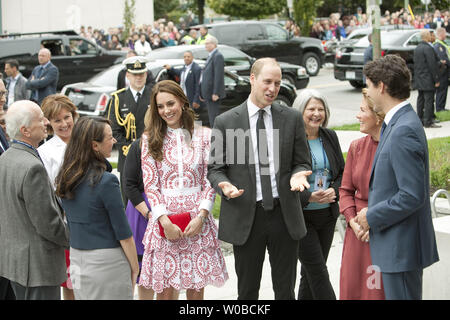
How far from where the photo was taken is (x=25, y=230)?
4.24m

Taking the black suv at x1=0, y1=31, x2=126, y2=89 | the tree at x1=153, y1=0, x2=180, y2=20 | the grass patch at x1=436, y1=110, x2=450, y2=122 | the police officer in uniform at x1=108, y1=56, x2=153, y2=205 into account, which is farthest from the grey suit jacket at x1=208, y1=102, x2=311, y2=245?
the tree at x1=153, y1=0, x2=180, y2=20

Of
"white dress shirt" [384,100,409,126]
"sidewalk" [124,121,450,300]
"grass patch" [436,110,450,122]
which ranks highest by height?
"white dress shirt" [384,100,409,126]

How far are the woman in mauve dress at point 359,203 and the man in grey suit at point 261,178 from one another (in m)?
0.32

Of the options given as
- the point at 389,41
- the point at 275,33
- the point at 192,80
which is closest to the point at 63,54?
the point at 192,80

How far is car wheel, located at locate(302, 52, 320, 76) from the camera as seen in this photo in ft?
80.6

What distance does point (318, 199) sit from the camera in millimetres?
5016

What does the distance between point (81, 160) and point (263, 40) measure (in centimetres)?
1935

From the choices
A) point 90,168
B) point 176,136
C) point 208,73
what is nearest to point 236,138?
point 176,136

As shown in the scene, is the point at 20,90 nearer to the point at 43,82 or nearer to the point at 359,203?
the point at 43,82

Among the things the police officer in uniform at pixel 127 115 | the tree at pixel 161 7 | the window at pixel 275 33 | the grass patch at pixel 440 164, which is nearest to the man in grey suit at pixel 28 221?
the police officer in uniform at pixel 127 115

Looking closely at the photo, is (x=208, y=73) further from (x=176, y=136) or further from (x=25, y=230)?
(x=25, y=230)

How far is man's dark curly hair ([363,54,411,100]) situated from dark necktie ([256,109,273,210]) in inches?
34.7

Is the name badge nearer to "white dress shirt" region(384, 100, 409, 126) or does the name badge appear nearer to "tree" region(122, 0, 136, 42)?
"white dress shirt" region(384, 100, 409, 126)
